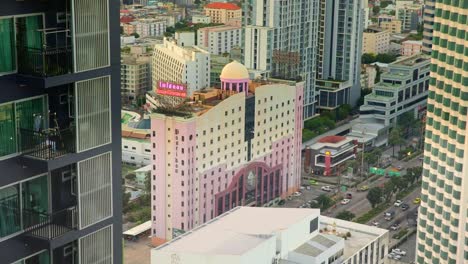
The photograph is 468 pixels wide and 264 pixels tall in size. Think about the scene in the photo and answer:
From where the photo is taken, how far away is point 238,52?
45.8 meters

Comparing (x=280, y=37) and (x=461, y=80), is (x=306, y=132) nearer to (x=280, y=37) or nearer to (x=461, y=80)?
(x=280, y=37)

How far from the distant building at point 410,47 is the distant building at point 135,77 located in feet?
51.8

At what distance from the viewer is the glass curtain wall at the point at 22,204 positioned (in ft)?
12.2

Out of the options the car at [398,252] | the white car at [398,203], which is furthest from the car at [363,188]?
the car at [398,252]

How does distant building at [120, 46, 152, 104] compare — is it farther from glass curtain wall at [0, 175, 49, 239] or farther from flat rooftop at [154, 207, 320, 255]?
glass curtain wall at [0, 175, 49, 239]

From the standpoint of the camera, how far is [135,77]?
139 ft

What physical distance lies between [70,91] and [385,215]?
24479 millimetres

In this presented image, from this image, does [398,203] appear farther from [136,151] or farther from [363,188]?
[136,151]

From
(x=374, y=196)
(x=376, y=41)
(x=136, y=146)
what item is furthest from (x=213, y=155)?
(x=376, y=41)

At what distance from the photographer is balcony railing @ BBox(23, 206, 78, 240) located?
380cm

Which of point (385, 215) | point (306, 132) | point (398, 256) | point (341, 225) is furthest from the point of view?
point (306, 132)

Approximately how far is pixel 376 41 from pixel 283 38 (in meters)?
14.3

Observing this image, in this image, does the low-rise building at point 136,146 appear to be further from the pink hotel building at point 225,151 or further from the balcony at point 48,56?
the balcony at point 48,56

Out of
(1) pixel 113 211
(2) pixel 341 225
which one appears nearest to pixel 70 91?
→ (1) pixel 113 211
